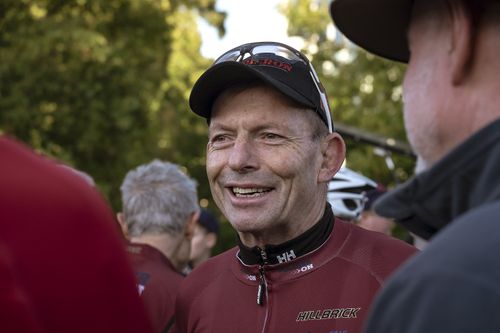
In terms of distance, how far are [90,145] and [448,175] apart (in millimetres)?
15301

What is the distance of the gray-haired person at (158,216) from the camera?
17.0 feet

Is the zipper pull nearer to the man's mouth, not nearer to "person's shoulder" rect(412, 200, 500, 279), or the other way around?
the man's mouth

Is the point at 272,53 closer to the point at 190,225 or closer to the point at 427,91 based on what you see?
the point at 427,91

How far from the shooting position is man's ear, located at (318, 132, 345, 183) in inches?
146

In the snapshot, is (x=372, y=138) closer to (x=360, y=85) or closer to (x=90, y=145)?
(x=90, y=145)

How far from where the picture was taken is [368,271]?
3344 mm

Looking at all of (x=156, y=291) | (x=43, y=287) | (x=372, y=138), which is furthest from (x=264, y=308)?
(x=372, y=138)

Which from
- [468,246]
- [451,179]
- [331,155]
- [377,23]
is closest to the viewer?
[468,246]

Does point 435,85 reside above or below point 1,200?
above

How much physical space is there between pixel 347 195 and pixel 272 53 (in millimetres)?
3044

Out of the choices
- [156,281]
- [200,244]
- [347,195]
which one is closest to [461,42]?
[156,281]

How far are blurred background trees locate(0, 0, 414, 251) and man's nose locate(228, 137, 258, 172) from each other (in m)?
10.9

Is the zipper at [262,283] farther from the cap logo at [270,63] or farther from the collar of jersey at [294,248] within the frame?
the cap logo at [270,63]

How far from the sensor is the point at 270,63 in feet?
11.6
